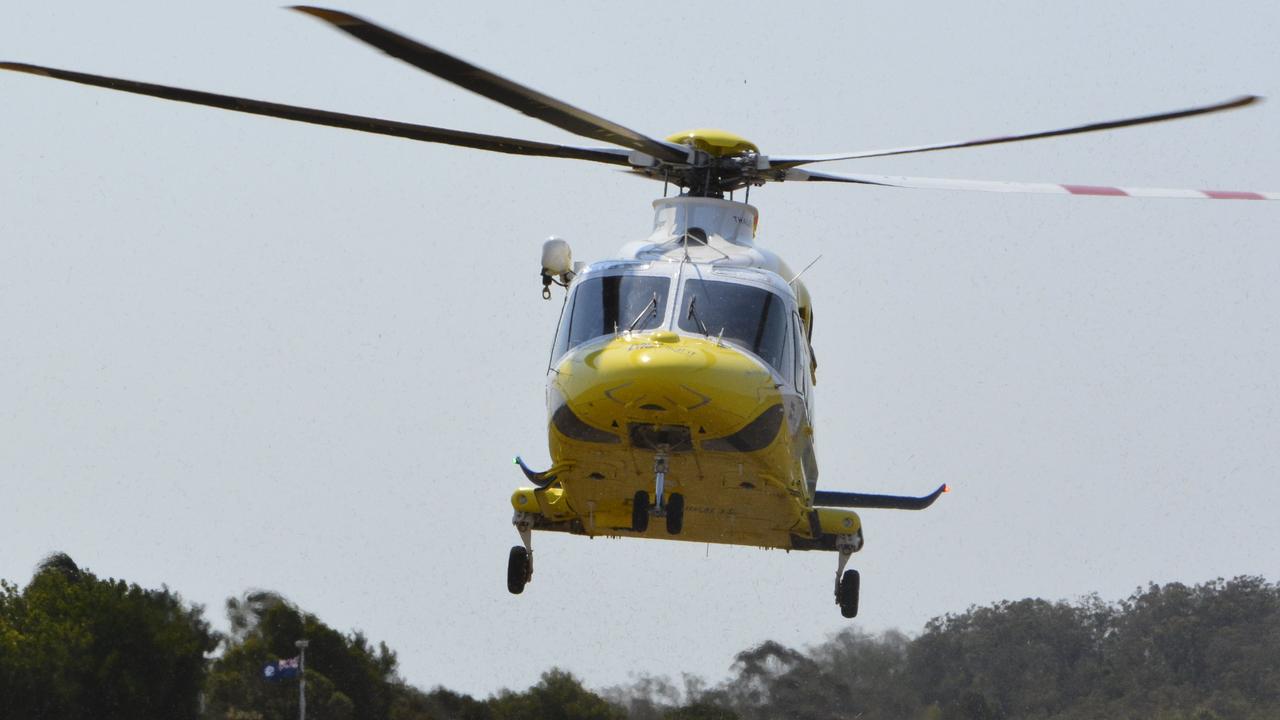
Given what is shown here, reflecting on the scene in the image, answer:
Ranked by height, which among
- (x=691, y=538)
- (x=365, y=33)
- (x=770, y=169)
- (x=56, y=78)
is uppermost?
(x=770, y=169)

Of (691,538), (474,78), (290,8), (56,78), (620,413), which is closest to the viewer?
(290,8)

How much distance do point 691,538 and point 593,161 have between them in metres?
3.92

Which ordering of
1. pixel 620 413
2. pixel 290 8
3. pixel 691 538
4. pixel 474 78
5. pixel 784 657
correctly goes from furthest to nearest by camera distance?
pixel 784 657 → pixel 691 538 → pixel 620 413 → pixel 474 78 → pixel 290 8

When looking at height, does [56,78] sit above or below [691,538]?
above

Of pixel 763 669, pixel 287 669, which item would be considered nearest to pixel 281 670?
pixel 287 669

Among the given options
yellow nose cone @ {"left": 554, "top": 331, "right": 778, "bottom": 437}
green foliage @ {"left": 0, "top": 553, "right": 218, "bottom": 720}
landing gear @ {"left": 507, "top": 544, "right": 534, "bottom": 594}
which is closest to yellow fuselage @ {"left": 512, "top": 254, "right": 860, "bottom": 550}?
yellow nose cone @ {"left": 554, "top": 331, "right": 778, "bottom": 437}

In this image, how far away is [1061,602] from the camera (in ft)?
144

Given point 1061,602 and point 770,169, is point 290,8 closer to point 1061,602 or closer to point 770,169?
point 770,169

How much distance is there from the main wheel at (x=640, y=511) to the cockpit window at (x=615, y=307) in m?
1.48

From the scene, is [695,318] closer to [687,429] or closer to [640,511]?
[687,429]

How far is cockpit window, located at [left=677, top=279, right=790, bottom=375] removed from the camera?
18031 millimetres

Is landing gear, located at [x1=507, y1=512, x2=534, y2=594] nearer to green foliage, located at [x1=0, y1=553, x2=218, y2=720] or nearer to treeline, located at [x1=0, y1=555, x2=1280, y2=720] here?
treeline, located at [x1=0, y1=555, x2=1280, y2=720]

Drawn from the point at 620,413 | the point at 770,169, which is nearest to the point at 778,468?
the point at 620,413

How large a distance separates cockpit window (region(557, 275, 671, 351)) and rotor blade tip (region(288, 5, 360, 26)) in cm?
593
